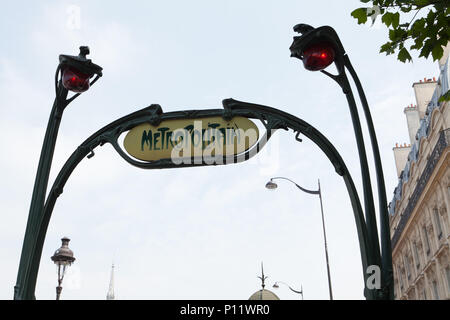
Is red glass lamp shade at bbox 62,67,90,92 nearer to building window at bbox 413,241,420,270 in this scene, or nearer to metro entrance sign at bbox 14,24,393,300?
metro entrance sign at bbox 14,24,393,300

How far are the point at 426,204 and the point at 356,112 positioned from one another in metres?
29.3

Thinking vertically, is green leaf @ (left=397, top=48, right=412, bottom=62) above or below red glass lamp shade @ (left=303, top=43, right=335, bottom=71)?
above

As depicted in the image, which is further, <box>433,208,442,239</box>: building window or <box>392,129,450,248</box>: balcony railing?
<box>433,208,442,239</box>: building window

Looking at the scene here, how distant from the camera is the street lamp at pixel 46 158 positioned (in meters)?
4.50

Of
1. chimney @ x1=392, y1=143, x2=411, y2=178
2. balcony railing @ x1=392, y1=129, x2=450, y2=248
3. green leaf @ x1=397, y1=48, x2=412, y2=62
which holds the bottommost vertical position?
green leaf @ x1=397, y1=48, x2=412, y2=62

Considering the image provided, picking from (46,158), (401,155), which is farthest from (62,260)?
(401,155)

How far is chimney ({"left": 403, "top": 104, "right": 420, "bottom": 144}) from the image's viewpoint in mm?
39000

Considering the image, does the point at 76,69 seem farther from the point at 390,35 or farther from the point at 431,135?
the point at 431,135

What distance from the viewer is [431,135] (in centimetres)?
2916

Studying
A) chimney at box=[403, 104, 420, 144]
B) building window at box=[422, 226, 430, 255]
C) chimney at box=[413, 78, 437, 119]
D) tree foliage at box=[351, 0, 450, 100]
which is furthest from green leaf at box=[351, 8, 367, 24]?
chimney at box=[403, 104, 420, 144]

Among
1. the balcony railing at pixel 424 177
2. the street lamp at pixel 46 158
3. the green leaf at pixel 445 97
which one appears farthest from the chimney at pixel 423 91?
the street lamp at pixel 46 158

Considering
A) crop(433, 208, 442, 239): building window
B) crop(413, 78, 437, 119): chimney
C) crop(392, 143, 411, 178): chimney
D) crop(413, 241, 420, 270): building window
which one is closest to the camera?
crop(433, 208, 442, 239): building window
